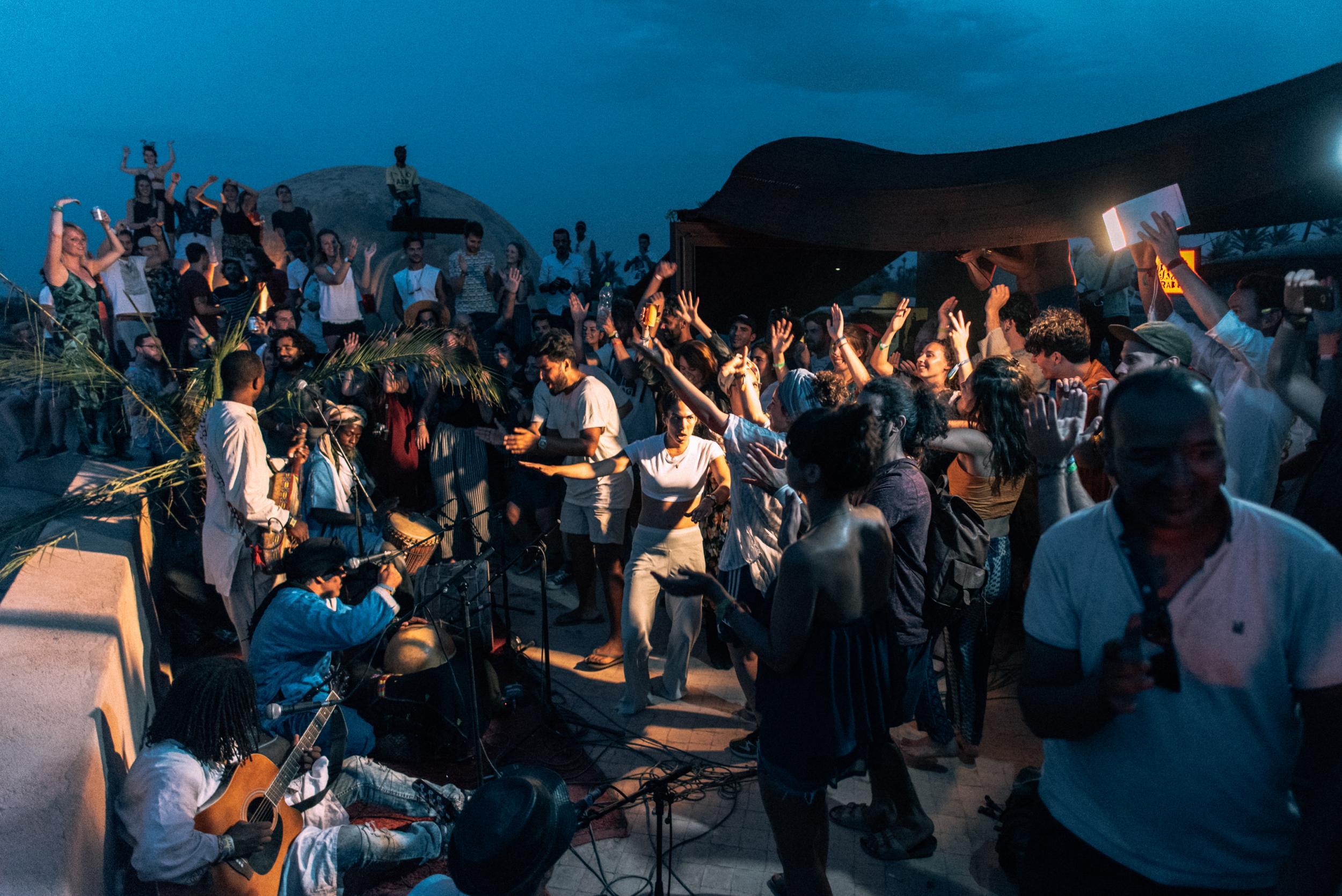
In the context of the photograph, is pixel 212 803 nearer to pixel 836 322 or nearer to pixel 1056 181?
pixel 836 322

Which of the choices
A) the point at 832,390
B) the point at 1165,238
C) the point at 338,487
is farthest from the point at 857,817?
the point at 338,487

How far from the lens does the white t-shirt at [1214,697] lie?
150cm

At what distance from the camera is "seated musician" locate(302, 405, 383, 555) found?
5.72 m

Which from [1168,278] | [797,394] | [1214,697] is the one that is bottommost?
[1214,697]

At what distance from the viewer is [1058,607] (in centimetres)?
171

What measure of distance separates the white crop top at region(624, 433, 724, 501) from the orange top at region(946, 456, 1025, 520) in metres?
1.41

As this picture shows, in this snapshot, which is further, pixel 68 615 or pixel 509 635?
pixel 509 635

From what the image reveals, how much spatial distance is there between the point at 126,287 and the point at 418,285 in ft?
10.2

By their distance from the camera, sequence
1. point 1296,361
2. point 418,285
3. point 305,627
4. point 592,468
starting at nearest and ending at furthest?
point 1296,361, point 305,627, point 592,468, point 418,285

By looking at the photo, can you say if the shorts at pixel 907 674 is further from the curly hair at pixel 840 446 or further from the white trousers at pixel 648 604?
the white trousers at pixel 648 604

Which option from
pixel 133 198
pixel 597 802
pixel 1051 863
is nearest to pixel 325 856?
pixel 597 802

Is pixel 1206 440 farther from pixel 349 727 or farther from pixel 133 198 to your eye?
pixel 133 198

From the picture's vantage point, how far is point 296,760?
3.47 meters

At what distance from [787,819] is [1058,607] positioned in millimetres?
1409
